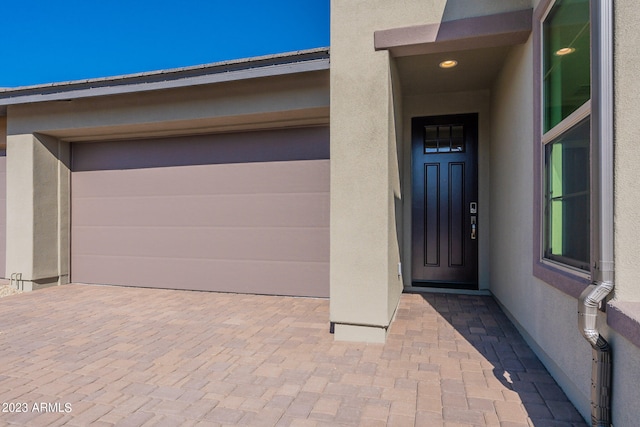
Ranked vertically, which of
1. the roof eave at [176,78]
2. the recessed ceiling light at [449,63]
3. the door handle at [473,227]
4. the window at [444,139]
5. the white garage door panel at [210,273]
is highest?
the roof eave at [176,78]

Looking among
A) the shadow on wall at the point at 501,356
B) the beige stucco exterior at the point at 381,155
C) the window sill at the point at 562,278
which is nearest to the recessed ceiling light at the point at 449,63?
the beige stucco exterior at the point at 381,155

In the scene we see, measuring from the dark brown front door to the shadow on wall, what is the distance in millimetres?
674

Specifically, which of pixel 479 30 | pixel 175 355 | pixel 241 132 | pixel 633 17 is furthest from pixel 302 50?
pixel 175 355

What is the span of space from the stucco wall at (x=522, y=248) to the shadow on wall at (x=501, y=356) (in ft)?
0.30

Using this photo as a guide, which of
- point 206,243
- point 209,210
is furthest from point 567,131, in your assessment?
point 206,243

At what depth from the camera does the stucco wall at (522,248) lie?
225cm

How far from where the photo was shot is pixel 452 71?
4285 mm

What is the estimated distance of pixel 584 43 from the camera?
7.44 feet

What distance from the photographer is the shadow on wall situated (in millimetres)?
2189

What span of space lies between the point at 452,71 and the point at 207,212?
401cm

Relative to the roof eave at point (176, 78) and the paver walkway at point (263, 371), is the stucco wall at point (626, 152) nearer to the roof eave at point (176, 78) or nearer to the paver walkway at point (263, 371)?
the paver walkway at point (263, 371)

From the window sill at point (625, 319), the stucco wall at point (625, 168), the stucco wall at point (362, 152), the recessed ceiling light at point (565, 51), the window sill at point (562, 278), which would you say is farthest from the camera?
the stucco wall at point (362, 152)

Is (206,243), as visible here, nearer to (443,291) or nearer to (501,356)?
(443,291)

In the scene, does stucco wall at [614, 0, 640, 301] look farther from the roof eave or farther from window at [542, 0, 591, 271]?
the roof eave
